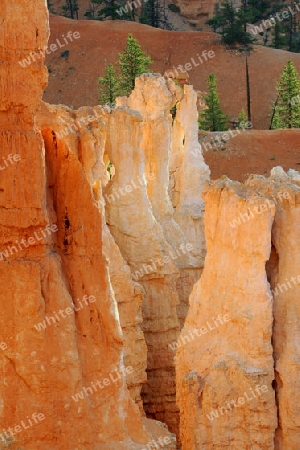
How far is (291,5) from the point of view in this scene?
86875 millimetres

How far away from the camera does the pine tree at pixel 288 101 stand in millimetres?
55281

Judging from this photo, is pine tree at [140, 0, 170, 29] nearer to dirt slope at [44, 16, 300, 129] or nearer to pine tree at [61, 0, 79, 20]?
dirt slope at [44, 16, 300, 129]

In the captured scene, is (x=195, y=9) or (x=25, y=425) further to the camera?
(x=195, y=9)

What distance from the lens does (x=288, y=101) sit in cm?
5662

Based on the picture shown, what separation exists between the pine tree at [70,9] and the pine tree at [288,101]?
105 ft

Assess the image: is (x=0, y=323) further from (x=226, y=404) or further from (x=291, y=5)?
(x=291, y=5)

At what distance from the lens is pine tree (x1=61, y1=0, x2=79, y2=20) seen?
290 ft

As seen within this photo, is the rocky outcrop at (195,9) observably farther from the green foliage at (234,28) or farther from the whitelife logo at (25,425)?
the whitelife logo at (25,425)

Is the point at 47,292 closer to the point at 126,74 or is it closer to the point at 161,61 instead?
the point at 126,74

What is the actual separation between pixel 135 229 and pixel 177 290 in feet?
13.4

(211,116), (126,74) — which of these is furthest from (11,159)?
(211,116)

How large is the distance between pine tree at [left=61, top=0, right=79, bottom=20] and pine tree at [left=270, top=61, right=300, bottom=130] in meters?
31.9

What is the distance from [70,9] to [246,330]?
75.3 m

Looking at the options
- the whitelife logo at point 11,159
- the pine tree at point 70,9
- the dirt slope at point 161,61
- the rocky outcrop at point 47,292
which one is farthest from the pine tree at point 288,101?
the whitelife logo at point 11,159
